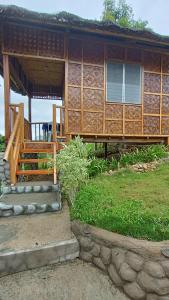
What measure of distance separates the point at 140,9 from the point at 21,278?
18.6 meters

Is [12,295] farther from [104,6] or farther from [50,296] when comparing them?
[104,6]

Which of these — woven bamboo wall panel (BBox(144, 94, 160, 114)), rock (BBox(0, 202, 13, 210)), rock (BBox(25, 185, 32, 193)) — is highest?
woven bamboo wall panel (BBox(144, 94, 160, 114))

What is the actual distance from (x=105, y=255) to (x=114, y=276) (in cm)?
26

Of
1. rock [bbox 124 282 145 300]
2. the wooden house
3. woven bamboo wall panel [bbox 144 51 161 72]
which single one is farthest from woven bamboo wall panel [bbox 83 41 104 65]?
rock [bbox 124 282 145 300]

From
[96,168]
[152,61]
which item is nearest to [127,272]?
[96,168]

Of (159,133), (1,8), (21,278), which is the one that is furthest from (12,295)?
(159,133)

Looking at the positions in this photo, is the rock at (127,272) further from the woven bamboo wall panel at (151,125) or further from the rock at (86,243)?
the woven bamboo wall panel at (151,125)

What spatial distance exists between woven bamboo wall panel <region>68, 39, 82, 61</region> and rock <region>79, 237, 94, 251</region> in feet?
18.2

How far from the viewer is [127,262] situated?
270cm

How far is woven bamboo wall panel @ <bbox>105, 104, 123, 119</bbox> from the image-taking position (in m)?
7.41

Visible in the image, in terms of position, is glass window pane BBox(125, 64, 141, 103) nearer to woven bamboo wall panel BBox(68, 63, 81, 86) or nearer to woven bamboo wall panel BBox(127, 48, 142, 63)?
woven bamboo wall panel BBox(127, 48, 142, 63)

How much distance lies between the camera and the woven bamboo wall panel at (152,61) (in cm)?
777

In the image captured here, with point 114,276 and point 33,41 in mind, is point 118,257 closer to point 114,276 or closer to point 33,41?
point 114,276

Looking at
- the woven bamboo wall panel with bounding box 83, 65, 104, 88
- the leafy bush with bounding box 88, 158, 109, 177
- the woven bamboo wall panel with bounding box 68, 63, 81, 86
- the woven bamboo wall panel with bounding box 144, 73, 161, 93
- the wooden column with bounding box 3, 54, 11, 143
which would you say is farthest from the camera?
the woven bamboo wall panel with bounding box 144, 73, 161, 93
